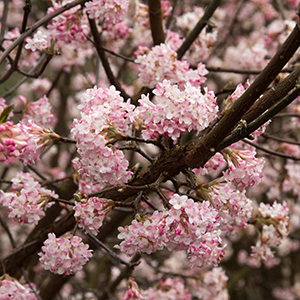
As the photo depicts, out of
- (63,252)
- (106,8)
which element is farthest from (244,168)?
(106,8)

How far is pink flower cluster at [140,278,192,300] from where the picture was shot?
9.77 ft

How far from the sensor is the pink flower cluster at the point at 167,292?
2.98m

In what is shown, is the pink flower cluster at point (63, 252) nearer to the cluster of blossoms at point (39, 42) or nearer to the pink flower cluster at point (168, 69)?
the cluster of blossoms at point (39, 42)

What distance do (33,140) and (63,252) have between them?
556mm

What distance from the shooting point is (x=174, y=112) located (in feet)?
4.90

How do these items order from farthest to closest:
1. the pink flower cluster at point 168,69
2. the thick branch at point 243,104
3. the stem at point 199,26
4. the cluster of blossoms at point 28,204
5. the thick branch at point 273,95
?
the stem at point 199,26, the pink flower cluster at point 168,69, the cluster of blossoms at point 28,204, the thick branch at point 273,95, the thick branch at point 243,104

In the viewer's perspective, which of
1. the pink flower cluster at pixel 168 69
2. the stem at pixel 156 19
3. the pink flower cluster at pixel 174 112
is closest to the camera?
the pink flower cluster at pixel 174 112

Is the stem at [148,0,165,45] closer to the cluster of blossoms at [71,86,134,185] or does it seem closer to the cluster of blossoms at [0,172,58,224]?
the cluster of blossoms at [71,86,134,185]

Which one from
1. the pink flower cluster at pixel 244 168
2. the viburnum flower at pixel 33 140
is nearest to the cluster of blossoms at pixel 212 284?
the pink flower cluster at pixel 244 168

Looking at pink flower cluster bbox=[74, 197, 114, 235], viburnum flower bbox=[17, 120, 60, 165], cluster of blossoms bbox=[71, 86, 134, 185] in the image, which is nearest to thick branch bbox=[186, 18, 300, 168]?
cluster of blossoms bbox=[71, 86, 134, 185]

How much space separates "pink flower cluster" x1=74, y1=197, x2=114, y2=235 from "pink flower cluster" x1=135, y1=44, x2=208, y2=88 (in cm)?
106

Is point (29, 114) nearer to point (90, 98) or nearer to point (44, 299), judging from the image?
point (90, 98)

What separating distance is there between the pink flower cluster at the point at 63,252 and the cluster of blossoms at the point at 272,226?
1.28m

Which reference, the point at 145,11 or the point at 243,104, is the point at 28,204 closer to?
the point at 243,104
